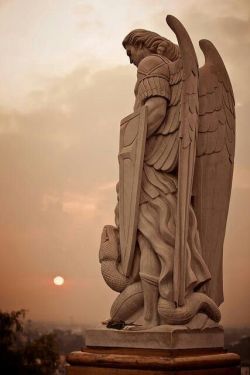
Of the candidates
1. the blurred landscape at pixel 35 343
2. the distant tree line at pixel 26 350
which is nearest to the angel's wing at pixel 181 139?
the blurred landscape at pixel 35 343

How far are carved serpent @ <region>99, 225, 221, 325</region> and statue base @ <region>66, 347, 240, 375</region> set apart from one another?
0.90 ft

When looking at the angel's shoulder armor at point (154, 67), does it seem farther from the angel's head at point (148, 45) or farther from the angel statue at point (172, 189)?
the angel's head at point (148, 45)

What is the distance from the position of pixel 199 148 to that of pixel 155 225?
2.73 feet

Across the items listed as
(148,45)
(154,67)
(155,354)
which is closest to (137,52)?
(148,45)

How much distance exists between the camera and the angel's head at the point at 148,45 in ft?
16.9

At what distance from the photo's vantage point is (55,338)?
382 inches

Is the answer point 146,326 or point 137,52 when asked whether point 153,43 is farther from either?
point 146,326

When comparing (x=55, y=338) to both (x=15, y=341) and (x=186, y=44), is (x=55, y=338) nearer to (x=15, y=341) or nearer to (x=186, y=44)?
(x=15, y=341)

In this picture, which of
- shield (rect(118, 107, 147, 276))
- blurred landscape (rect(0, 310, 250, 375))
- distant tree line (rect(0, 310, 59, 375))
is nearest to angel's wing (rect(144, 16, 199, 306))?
shield (rect(118, 107, 147, 276))

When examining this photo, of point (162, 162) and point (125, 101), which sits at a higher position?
point (125, 101)

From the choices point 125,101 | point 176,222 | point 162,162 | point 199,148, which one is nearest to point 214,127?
point 199,148

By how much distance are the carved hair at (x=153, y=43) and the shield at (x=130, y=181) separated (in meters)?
0.69

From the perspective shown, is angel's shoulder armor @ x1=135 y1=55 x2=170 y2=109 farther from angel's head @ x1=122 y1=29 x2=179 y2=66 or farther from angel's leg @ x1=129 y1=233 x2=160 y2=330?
angel's leg @ x1=129 y1=233 x2=160 y2=330

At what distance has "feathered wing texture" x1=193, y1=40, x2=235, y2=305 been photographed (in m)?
5.03
